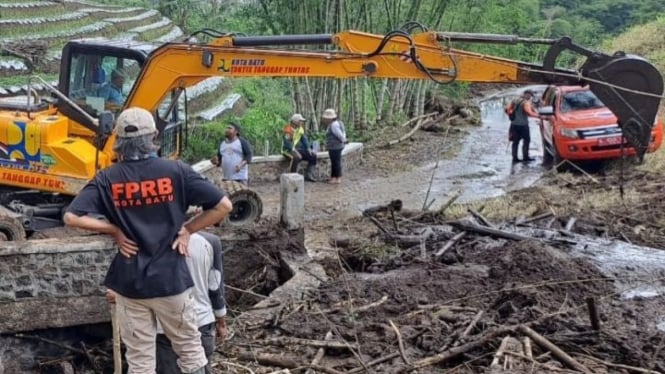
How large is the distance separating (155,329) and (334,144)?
11.3 meters

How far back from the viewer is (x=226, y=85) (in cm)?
2750

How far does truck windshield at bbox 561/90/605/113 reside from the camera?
17.0m

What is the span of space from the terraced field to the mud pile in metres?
8.52

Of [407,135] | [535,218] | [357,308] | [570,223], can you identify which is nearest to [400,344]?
[357,308]

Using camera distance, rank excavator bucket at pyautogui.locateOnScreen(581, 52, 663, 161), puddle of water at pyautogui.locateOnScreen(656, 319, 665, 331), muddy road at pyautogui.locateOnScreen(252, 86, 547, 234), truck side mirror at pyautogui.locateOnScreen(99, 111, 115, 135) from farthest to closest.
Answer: muddy road at pyautogui.locateOnScreen(252, 86, 547, 234), excavator bucket at pyautogui.locateOnScreen(581, 52, 663, 161), truck side mirror at pyautogui.locateOnScreen(99, 111, 115, 135), puddle of water at pyautogui.locateOnScreen(656, 319, 665, 331)

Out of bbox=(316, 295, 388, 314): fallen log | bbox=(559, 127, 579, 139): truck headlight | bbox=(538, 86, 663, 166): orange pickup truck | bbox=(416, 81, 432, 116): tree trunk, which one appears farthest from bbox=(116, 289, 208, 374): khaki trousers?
bbox=(416, 81, 432, 116): tree trunk

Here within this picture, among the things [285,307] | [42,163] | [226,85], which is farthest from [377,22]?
[285,307]

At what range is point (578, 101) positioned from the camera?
1719 centimetres

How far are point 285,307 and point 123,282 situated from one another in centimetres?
339

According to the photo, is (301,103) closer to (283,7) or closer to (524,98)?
(283,7)

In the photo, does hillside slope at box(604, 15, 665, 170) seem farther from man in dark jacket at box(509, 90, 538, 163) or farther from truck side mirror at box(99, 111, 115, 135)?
truck side mirror at box(99, 111, 115, 135)

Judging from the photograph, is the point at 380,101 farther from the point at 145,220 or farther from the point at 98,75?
the point at 145,220

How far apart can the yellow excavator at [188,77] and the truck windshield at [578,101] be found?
6584mm

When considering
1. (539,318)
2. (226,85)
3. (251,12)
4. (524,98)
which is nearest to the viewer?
(539,318)
